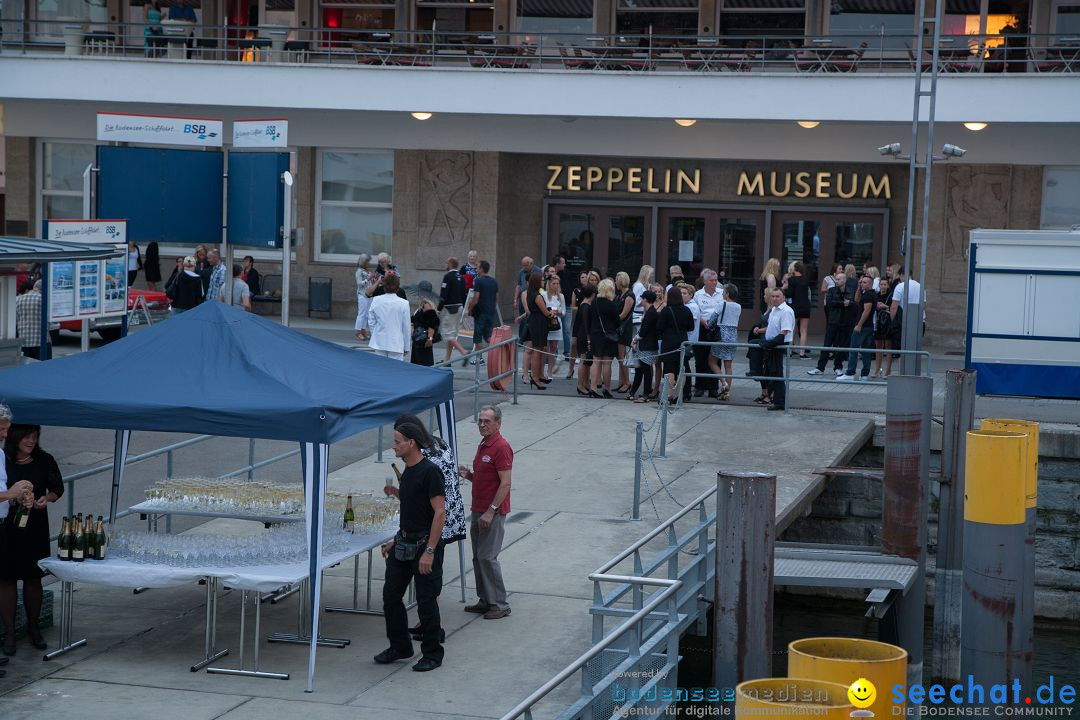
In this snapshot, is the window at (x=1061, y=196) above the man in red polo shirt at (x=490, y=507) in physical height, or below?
above

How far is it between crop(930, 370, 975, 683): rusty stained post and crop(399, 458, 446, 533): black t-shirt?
745 centimetres

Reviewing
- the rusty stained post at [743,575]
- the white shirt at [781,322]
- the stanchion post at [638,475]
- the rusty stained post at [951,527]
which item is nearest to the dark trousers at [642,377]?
the white shirt at [781,322]

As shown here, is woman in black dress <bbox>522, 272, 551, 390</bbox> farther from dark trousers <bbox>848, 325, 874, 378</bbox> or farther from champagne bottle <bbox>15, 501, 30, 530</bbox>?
champagne bottle <bbox>15, 501, 30, 530</bbox>

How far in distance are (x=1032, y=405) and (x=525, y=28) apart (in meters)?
15.9

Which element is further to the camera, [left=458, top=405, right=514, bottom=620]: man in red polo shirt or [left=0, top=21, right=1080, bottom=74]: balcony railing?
[left=0, top=21, right=1080, bottom=74]: balcony railing

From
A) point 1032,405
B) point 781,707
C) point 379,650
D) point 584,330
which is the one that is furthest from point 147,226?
point 781,707

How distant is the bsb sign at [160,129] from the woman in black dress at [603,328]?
636cm

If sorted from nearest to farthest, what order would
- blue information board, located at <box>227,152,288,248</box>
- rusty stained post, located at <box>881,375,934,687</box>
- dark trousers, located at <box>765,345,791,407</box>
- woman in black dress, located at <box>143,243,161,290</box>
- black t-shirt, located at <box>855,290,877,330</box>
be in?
rusty stained post, located at <box>881,375,934,687</box>
blue information board, located at <box>227,152,288,248</box>
dark trousers, located at <box>765,345,791,407</box>
black t-shirt, located at <box>855,290,877,330</box>
woman in black dress, located at <box>143,243,161,290</box>

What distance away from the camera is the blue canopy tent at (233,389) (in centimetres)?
925

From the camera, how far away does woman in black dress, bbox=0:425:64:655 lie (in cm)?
943

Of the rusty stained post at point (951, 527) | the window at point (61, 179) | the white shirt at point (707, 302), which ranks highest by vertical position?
the window at point (61, 179)

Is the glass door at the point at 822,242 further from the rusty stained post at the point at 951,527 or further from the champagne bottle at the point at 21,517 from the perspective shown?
the champagne bottle at the point at 21,517

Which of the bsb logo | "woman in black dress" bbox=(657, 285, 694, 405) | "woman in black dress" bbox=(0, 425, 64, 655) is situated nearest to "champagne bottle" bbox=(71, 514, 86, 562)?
"woman in black dress" bbox=(0, 425, 64, 655)

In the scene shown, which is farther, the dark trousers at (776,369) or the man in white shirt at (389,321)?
the dark trousers at (776,369)
